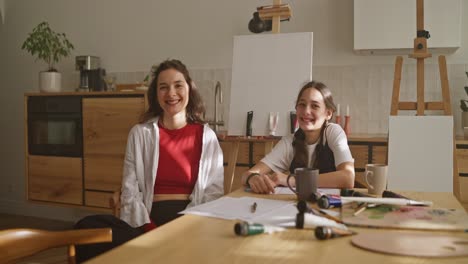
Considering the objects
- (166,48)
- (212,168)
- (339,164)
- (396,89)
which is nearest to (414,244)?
(339,164)

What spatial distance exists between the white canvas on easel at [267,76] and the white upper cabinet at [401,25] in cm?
55

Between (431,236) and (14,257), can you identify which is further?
(14,257)

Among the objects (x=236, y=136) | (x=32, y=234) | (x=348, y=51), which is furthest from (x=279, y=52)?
(x=32, y=234)

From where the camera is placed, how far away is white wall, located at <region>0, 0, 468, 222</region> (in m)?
3.71

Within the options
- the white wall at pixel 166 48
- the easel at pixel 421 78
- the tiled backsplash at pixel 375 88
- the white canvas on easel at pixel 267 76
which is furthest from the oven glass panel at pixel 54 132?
the easel at pixel 421 78

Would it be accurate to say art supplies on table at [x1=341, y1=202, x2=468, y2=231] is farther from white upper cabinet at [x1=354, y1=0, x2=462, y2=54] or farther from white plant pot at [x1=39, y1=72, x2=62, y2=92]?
white plant pot at [x1=39, y1=72, x2=62, y2=92]

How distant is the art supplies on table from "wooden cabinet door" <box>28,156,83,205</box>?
3.29 m

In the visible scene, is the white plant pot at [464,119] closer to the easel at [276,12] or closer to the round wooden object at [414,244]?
the easel at [276,12]

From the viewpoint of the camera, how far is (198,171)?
211cm

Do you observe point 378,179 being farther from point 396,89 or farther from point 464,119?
point 464,119

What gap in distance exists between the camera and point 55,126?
4246mm

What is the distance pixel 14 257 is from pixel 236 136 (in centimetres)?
216

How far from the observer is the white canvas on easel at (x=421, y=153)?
2.50 m

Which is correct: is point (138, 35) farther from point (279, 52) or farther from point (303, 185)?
point (303, 185)
